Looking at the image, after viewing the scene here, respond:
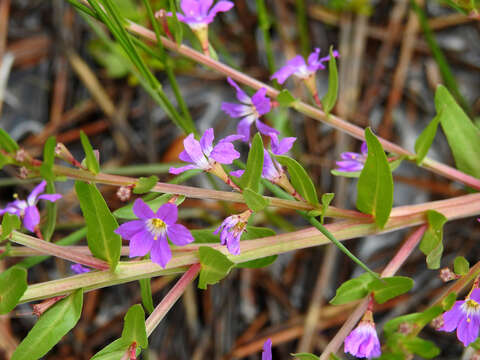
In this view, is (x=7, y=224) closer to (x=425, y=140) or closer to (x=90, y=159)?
(x=90, y=159)

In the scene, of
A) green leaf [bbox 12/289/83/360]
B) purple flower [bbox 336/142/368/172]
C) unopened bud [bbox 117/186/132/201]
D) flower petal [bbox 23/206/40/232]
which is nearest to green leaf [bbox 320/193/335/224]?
purple flower [bbox 336/142/368/172]

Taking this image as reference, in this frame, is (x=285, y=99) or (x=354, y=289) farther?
(x=285, y=99)

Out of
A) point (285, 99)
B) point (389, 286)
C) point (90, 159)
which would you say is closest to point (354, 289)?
point (389, 286)

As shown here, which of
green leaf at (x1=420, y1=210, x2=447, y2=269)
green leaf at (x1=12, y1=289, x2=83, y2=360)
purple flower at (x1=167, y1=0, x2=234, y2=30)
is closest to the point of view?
green leaf at (x1=12, y1=289, x2=83, y2=360)

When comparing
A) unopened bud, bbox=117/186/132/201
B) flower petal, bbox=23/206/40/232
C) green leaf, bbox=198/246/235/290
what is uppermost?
unopened bud, bbox=117/186/132/201

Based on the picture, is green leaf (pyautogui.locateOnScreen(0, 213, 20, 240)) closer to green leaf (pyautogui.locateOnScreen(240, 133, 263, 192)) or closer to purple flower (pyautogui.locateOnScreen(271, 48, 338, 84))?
green leaf (pyautogui.locateOnScreen(240, 133, 263, 192))

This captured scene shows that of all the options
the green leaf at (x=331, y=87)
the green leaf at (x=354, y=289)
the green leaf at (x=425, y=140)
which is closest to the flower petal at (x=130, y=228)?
the green leaf at (x=354, y=289)

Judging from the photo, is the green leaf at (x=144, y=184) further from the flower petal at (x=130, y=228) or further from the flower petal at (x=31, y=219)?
the flower petal at (x=31, y=219)
